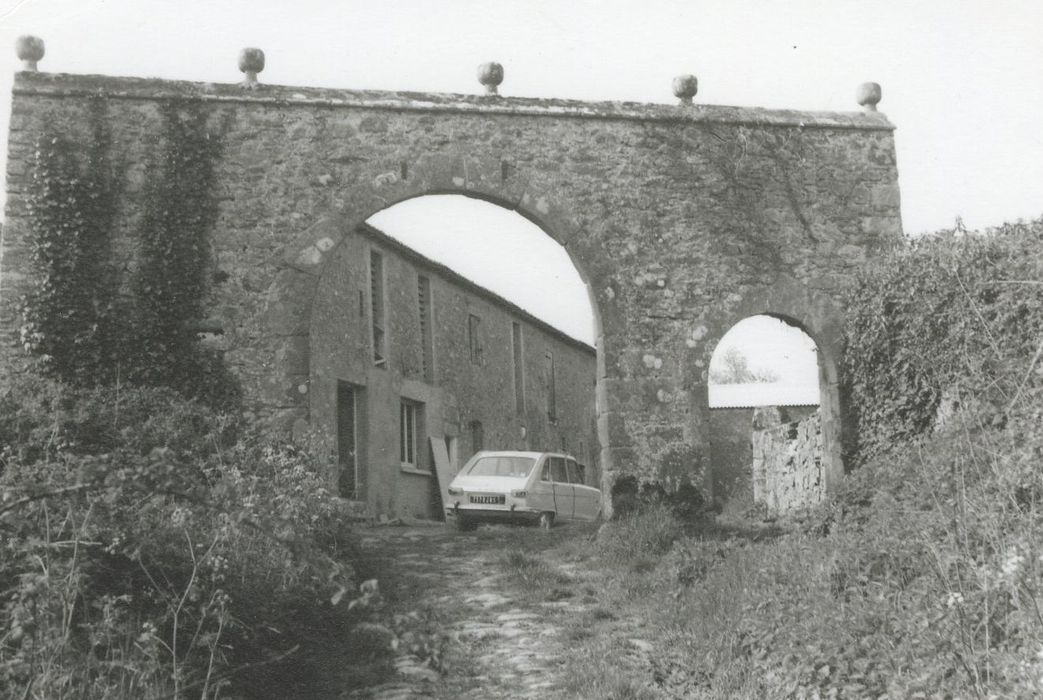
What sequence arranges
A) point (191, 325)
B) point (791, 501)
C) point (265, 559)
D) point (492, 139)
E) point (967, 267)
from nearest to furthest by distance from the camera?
1. point (265, 559)
2. point (967, 267)
3. point (191, 325)
4. point (492, 139)
5. point (791, 501)

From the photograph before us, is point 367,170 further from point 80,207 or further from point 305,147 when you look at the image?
point 80,207

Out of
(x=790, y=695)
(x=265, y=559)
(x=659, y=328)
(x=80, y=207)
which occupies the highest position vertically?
(x=80, y=207)

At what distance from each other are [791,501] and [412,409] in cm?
724

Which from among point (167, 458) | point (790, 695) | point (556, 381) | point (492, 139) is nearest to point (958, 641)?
point (790, 695)

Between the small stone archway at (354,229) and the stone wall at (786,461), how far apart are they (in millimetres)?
4358

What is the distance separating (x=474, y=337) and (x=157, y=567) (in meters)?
16.6

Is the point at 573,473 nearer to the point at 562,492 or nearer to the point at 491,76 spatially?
the point at 562,492

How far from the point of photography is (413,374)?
19.7 m

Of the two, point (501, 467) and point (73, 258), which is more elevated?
point (73, 258)

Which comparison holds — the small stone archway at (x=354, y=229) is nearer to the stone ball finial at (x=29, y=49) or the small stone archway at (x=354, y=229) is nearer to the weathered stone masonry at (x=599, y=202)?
the weathered stone masonry at (x=599, y=202)

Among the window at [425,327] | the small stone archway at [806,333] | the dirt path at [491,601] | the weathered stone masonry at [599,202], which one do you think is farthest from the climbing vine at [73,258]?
the window at [425,327]

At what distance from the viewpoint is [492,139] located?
1147cm

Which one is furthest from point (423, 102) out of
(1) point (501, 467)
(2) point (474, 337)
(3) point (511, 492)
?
(2) point (474, 337)

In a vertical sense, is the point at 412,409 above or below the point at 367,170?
below
